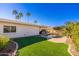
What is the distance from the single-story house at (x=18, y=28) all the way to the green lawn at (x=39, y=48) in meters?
0.46

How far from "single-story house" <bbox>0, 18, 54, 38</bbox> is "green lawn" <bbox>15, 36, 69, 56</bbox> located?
461mm

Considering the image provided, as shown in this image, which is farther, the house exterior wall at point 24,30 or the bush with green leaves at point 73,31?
the house exterior wall at point 24,30

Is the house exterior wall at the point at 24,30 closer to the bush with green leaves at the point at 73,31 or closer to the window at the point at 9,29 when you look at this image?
the window at the point at 9,29

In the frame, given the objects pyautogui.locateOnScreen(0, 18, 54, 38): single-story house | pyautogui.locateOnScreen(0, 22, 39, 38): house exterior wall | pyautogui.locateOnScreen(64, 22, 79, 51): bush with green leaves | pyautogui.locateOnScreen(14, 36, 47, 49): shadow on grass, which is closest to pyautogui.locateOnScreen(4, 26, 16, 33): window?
pyautogui.locateOnScreen(0, 18, 54, 38): single-story house

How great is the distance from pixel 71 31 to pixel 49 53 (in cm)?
176

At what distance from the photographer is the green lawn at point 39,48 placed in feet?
35.8

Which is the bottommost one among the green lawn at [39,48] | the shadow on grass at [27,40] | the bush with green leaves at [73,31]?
the green lawn at [39,48]

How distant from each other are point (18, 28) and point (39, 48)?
197cm

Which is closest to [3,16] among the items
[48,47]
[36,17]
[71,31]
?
[36,17]

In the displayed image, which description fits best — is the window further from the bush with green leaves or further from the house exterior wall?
the bush with green leaves

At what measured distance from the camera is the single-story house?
1180cm

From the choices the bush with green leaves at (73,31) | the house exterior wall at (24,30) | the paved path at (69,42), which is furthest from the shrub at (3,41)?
the bush with green leaves at (73,31)

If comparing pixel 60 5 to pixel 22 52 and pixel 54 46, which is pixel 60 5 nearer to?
pixel 54 46

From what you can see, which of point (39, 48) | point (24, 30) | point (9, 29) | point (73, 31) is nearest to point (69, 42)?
point (73, 31)
